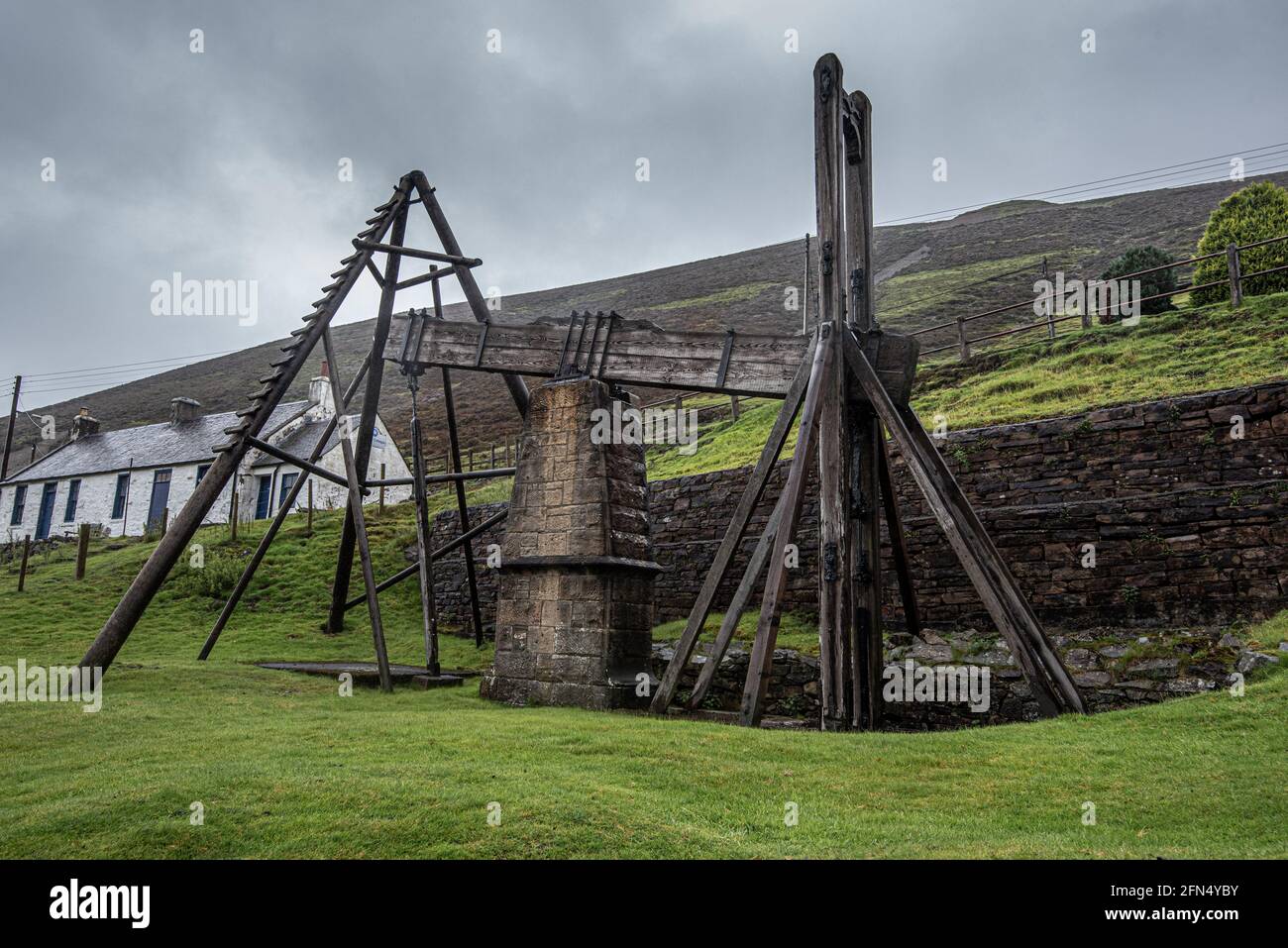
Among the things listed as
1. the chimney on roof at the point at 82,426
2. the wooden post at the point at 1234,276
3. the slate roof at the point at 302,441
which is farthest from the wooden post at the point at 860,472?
the chimney on roof at the point at 82,426

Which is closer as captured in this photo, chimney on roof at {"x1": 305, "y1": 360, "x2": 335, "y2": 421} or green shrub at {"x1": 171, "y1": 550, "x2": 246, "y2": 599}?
green shrub at {"x1": 171, "y1": 550, "x2": 246, "y2": 599}

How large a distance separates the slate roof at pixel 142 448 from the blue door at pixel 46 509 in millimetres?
460

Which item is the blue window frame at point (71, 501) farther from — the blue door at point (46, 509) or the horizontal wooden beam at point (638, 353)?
the horizontal wooden beam at point (638, 353)

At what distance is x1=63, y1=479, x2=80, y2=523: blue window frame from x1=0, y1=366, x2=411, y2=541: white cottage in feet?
0.13

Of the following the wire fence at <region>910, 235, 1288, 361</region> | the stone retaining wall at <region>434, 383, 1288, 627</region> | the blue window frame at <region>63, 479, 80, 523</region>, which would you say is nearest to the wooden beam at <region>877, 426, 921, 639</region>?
the stone retaining wall at <region>434, 383, 1288, 627</region>

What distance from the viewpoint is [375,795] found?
485 cm

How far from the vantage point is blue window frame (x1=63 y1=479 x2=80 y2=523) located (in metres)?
34.4

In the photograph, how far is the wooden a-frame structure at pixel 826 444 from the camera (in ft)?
26.1

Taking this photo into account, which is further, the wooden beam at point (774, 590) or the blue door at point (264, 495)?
the blue door at point (264, 495)

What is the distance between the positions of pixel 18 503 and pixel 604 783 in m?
39.6

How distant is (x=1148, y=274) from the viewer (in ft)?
72.7

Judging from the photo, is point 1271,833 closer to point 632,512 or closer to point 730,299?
point 632,512

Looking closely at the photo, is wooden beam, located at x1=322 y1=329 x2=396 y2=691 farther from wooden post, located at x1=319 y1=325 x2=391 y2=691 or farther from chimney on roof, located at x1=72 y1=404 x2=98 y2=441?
chimney on roof, located at x1=72 y1=404 x2=98 y2=441
